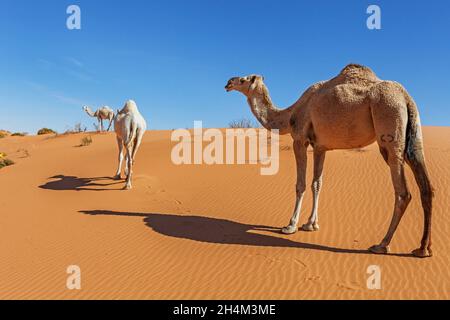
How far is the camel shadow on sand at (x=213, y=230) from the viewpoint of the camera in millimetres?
6177

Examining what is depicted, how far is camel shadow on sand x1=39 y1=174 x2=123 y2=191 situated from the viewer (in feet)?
36.5

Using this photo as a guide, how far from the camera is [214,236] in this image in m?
6.82

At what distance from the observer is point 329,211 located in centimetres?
820

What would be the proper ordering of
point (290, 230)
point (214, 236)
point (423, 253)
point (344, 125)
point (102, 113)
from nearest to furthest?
1. point (423, 253)
2. point (344, 125)
3. point (290, 230)
4. point (214, 236)
5. point (102, 113)

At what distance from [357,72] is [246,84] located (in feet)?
8.62

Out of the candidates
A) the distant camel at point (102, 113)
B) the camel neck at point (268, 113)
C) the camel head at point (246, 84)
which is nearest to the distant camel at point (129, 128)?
the camel head at point (246, 84)

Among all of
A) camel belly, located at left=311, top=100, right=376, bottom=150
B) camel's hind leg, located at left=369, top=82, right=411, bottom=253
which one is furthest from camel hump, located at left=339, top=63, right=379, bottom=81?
camel belly, located at left=311, top=100, right=376, bottom=150

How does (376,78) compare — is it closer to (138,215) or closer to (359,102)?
(359,102)

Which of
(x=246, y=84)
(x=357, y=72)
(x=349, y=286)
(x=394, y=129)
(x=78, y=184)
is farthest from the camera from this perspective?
(x=78, y=184)

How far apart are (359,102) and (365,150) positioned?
9086 mm

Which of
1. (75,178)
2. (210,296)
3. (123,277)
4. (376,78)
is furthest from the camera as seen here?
(75,178)

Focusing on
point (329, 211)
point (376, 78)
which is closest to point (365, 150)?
point (329, 211)

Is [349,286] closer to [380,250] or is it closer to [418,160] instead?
[380,250]

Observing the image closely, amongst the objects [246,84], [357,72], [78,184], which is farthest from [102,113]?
[357,72]
